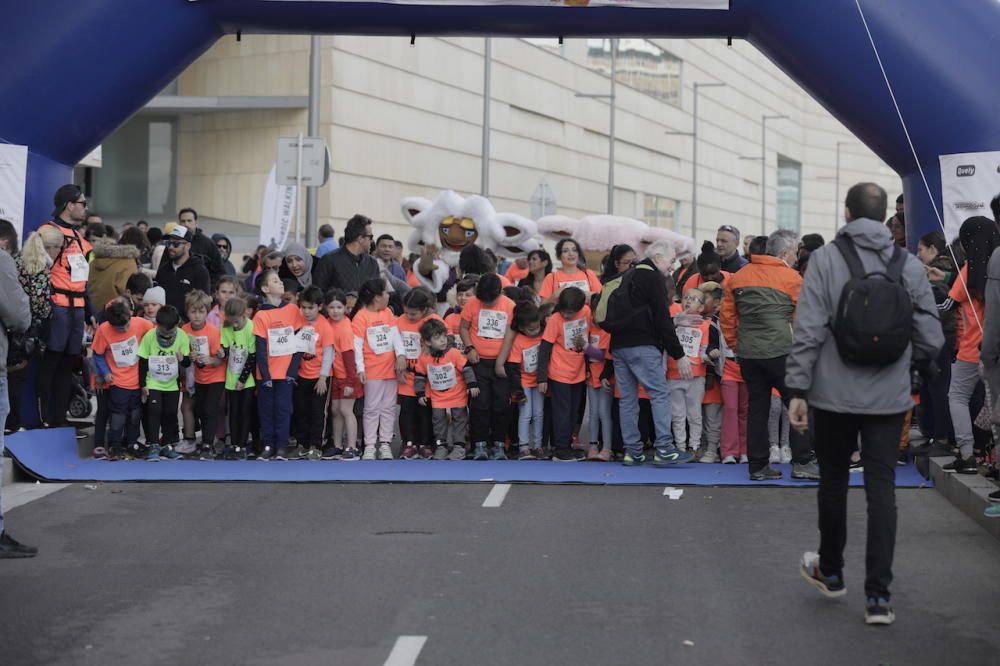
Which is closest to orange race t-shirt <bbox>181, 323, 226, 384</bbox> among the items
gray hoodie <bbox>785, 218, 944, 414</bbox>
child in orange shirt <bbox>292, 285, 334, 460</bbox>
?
child in orange shirt <bbox>292, 285, 334, 460</bbox>

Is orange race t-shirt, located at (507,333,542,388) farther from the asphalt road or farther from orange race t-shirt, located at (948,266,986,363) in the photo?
orange race t-shirt, located at (948,266,986,363)

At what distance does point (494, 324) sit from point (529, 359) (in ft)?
1.43

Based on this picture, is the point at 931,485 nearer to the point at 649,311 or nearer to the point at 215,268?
the point at 649,311

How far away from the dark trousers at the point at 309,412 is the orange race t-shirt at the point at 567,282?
2312mm

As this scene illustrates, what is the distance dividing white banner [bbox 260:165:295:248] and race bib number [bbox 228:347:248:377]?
8201 mm

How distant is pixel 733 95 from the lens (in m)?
80.7

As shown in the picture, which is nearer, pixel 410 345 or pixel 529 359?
pixel 529 359

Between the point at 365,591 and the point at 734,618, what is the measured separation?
177 centimetres

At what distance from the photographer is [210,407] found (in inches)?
501

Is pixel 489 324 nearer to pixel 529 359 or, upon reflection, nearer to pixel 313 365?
pixel 529 359

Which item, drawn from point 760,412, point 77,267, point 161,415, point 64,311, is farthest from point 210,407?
point 760,412

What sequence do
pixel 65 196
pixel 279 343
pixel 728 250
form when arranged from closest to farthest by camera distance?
1. pixel 65 196
2. pixel 279 343
3. pixel 728 250

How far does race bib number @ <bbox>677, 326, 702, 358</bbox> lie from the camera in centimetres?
1241

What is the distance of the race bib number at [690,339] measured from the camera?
488 inches
